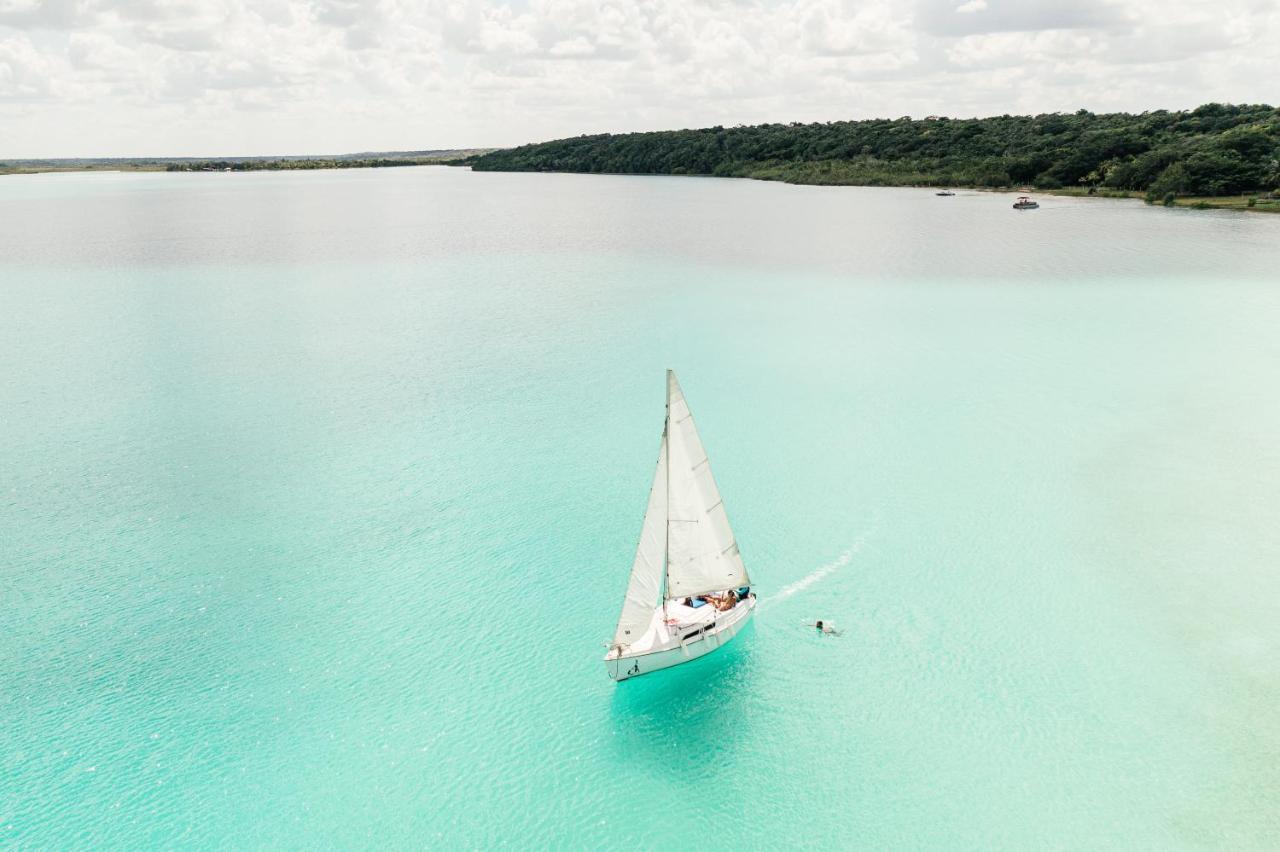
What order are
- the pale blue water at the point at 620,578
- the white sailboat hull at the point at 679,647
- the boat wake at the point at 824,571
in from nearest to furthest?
1. the pale blue water at the point at 620,578
2. the white sailboat hull at the point at 679,647
3. the boat wake at the point at 824,571

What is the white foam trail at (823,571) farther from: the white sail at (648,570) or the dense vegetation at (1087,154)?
the dense vegetation at (1087,154)

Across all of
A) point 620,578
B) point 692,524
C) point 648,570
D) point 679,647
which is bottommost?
point 620,578

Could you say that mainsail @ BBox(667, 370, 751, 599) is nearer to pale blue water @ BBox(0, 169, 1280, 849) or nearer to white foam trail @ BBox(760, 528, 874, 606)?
pale blue water @ BBox(0, 169, 1280, 849)

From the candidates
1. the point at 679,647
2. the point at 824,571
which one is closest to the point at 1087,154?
the point at 824,571

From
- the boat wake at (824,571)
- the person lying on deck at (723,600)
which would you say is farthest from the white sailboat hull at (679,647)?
the boat wake at (824,571)

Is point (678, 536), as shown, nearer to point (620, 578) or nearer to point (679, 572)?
point (679, 572)

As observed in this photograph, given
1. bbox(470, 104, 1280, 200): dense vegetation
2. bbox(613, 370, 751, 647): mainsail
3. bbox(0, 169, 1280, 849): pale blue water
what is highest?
bbox(470, 104, 1280, 200): dense vegetation

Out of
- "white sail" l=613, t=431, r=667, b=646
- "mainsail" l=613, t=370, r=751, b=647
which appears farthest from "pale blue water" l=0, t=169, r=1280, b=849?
"mainsail" l=613, t=370, r=751, b=647
